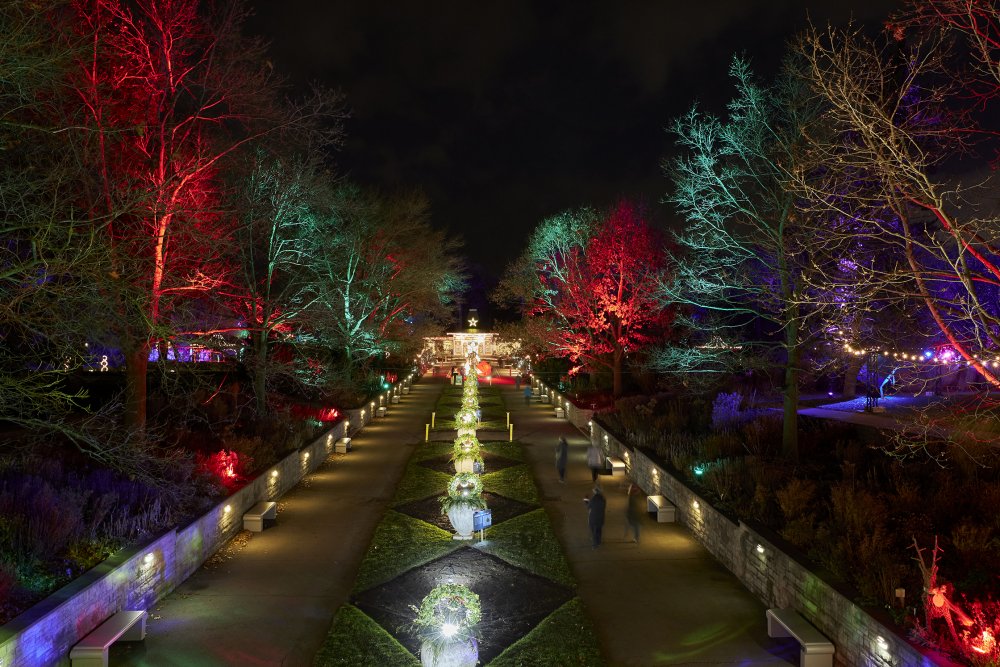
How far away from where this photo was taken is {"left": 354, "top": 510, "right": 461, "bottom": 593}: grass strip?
10.2m

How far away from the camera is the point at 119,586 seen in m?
7.96

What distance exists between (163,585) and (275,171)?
12.8m

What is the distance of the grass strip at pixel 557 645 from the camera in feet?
24.2

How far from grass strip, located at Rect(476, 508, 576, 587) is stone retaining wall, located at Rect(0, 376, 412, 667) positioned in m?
4.45

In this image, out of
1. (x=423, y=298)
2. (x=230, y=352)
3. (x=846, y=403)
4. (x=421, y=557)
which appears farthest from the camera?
(x=423, y=298)

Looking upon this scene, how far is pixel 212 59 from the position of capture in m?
13.6

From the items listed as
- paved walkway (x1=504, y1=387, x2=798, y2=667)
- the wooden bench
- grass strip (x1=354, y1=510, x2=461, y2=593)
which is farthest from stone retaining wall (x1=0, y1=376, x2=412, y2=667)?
the wooden bench

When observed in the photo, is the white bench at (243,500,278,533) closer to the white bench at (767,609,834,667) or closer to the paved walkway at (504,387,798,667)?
the paved walkway at (504,387,798,667)

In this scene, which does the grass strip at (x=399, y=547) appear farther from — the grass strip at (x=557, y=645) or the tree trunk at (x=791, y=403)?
the tree trunk at (x=791, y=403)

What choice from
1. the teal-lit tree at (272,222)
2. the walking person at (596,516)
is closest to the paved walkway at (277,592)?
the teal-lit tree at (272,222)

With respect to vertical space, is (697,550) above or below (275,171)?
below

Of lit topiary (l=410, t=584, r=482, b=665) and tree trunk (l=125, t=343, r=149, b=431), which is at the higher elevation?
tree trunk (l=125, t=343, r=149, b=431)

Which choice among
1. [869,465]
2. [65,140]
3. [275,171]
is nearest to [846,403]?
[869,465]

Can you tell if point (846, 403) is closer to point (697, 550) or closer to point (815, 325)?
point (815, 325)
